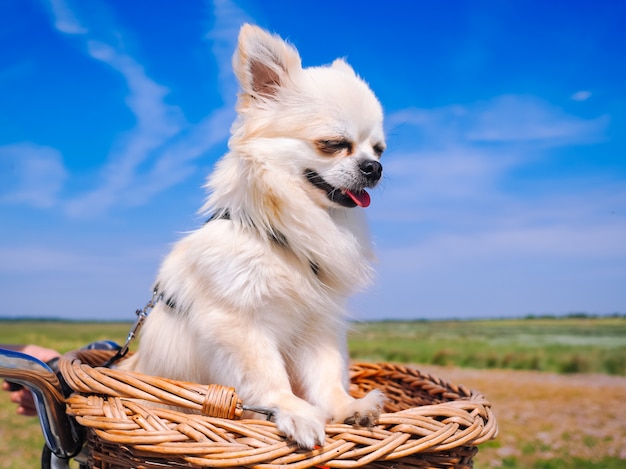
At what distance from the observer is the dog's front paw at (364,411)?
3.79 ft

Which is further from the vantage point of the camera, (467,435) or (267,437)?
(467,435)

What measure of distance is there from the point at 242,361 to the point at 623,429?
3.08m

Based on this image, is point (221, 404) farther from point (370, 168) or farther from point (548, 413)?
point (548, 413)

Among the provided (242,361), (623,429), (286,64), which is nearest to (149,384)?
(242,361)

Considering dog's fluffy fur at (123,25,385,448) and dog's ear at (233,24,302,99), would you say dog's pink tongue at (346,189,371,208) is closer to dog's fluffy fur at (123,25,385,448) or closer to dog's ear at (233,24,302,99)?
dog's fluffy fur at (123,25,385,448)

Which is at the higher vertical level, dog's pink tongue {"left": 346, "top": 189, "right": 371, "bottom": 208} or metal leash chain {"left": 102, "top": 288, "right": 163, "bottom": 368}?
dog's pink tongue {"left": 346, "top": 189, "right": 371, "bottom": 208}

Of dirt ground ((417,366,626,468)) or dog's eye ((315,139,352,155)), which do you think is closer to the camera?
dog's eye ((315,139,352,155))

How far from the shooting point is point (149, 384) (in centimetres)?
117

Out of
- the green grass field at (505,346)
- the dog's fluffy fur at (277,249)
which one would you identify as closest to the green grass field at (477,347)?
the green grass field at (505,346)

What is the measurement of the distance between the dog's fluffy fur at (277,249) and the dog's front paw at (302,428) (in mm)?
196

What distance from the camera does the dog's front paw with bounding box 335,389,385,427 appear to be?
1156 millimetres

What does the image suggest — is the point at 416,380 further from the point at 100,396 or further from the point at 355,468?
the point at 100,396

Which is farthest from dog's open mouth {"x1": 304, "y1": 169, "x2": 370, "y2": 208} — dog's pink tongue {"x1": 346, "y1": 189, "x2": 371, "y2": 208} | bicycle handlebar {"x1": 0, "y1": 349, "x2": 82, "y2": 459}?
bicycle handlebar {"x1": 0, "y1": 349, "x2": 82, "y2": 459}

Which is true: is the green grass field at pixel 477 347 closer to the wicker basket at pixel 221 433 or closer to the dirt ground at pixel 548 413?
the dirt ground at pixel 548 413
